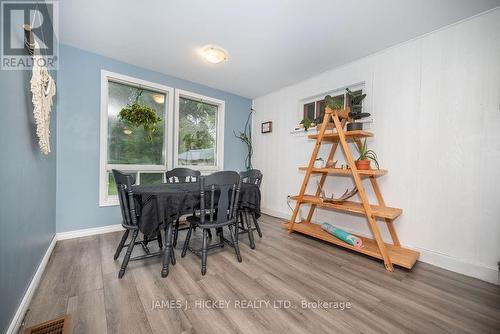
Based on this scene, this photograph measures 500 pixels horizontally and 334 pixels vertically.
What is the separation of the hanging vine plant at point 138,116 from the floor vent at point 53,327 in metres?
2.35

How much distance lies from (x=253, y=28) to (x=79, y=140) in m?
2.58

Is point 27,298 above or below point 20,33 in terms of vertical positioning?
below

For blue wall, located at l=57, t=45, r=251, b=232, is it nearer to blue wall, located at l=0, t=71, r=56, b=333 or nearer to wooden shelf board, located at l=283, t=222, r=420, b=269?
blue wall, located at l=0, t=71, r=56, b=333

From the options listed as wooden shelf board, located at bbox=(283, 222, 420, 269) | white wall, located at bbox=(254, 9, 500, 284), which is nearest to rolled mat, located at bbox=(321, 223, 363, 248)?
wooden shelf board, located at bbox=(283, 222, 420, 269)

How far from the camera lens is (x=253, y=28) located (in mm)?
2107

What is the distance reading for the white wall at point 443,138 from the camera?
1.80 metres

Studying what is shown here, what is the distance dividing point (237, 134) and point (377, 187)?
277 cm

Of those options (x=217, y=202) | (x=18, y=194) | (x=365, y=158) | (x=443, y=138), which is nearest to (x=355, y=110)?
(x=365, y=158)

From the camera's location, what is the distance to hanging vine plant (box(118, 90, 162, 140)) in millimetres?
2779

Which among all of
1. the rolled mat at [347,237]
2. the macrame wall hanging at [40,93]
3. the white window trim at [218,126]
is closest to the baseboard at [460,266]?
the rolled mat at [347,237]

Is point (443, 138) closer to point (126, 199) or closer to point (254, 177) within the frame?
point (254, 177)

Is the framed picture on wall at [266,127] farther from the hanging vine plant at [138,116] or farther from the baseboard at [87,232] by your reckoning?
the baseboard at [87,232]

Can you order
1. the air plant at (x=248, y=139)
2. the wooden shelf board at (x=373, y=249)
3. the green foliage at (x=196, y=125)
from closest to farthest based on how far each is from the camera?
1. the wooden shelf board at (x=373, y=249)
2. the green foliage at (x=196, y=125)
3. the air plant at (x=248, y=139)

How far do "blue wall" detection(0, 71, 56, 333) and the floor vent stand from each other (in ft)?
0.40
